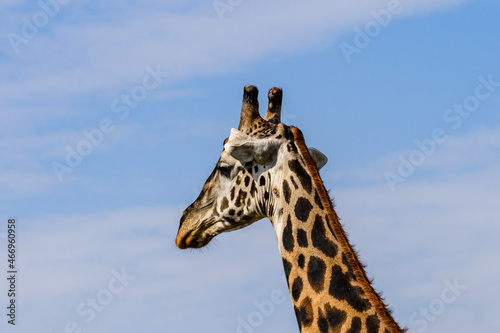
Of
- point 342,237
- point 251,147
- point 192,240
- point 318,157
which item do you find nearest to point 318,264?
point 342,237

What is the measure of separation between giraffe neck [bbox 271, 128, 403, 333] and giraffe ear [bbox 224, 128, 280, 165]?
0.99 feet

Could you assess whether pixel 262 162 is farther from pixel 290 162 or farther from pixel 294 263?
pixel 294 263

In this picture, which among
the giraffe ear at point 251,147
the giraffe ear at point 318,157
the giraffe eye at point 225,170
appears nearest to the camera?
the giraffe ear at point 251,147

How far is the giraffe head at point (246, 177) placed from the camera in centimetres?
1039

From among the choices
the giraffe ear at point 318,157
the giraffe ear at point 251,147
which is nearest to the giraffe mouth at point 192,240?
the giraffe ear at point 251,147

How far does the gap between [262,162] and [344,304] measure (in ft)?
6.93

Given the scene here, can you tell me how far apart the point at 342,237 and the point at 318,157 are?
73.3 inches

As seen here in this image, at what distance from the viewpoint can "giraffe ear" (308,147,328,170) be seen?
11219mm

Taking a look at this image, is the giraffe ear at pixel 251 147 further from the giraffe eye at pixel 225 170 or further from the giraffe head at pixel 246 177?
the giraffe eye at pixel 225 170

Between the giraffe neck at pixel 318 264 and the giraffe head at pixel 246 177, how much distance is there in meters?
0.21

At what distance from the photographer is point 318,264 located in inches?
380

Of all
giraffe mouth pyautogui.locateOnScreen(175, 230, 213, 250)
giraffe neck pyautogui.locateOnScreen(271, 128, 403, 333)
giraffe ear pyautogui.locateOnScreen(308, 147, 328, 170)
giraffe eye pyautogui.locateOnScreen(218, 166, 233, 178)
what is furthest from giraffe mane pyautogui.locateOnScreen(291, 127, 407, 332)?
giraffe mouth pyautogui.locateOnScreen(175, 230, 213, 250)

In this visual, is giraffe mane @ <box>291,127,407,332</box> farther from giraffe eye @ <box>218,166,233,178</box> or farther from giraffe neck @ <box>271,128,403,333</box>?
giraffe eye @ <box>218,166,233,178</box>

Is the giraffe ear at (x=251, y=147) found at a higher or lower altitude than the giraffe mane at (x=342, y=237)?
higher
